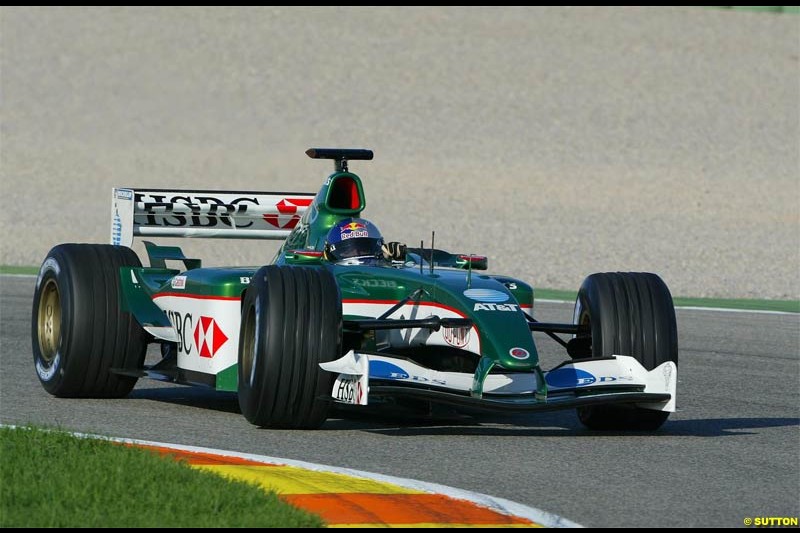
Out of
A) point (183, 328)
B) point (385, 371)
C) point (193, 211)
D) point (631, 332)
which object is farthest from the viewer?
point (193, 211)

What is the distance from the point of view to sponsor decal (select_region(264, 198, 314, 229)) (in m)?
12.1

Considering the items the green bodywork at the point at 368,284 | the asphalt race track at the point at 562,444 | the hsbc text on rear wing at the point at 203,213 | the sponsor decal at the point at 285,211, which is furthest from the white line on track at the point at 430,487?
A: the sponsor decal at the point at 285,211

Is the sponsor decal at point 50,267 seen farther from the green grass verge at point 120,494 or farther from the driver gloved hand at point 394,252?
the green grass verge at point 120,494

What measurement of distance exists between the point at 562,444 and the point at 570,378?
1.44 feet

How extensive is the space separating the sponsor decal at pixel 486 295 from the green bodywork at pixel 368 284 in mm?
29

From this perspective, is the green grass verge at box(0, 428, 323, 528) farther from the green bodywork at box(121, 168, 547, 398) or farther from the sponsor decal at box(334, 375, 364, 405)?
the green bodywork at box(121, 168, 547, 398)

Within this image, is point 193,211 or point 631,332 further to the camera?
point 193,211

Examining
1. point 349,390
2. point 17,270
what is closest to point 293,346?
point 349,390

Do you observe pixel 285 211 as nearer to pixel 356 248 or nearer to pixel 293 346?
pixel 356 248

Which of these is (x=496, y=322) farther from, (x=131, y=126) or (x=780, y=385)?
(x=131, y=126)

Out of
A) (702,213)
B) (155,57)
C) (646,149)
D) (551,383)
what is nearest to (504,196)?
(702,213)

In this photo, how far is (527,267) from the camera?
891 inches

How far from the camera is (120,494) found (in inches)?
245

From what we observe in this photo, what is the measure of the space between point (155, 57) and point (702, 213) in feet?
68.3
